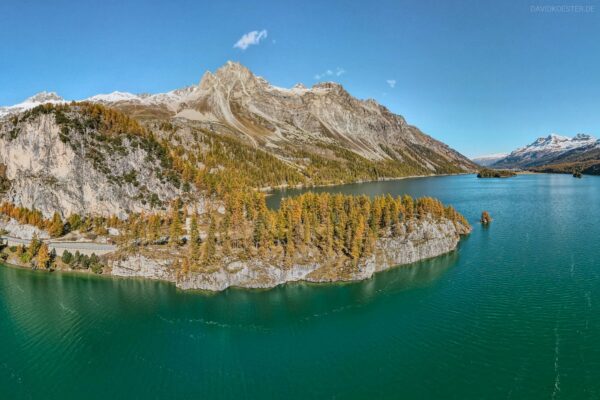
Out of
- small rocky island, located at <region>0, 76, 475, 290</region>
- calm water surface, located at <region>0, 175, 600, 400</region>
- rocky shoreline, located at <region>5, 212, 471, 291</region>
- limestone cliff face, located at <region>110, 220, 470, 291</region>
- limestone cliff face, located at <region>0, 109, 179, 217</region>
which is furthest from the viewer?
limestone cliff face, located at <region>0, 109, 179, 217</region>

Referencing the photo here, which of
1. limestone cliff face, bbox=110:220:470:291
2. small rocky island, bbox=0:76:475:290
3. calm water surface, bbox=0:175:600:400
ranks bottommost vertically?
calm water surface, bbox=0:175:600:400

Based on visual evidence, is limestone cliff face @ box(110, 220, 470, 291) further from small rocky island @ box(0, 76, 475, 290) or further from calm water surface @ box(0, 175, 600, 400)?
calm water surface @ box(0, 175, 600, 400)

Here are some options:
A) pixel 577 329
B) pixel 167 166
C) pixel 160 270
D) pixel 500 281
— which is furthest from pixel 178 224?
pixel 577 329

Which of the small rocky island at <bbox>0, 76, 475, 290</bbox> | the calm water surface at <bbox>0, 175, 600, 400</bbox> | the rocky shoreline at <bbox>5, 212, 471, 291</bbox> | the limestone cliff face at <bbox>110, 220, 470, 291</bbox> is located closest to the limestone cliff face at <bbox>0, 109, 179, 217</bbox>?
the small rocky island at <bbox>0, 76, 475, 290</bbox>

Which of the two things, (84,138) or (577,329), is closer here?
(577,329)

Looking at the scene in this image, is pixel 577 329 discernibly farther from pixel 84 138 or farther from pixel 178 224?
pixel 84 138

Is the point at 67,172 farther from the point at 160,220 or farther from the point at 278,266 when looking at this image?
the point at 278,266

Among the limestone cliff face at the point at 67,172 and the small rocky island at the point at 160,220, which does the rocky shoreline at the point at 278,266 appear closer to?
the small rocky island at the point at 160,220
